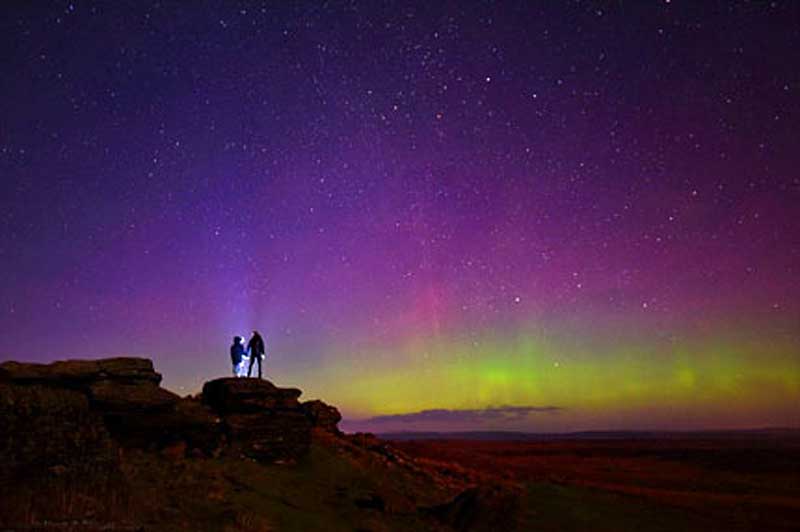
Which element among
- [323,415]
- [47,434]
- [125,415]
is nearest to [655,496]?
[323,415]

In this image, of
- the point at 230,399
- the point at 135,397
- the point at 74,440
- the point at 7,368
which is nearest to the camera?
the point at 74,440

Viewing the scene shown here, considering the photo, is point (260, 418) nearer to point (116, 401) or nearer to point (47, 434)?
point (116, 401)

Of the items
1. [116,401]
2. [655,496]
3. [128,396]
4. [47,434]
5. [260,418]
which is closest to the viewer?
[47,434]

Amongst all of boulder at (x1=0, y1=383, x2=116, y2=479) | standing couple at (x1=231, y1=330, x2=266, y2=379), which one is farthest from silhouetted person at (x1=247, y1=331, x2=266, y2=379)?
boulder at (x1=0, y1=383, x2=116, y2=479)

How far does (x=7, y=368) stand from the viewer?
18.2 metres

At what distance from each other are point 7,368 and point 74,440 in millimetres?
4111

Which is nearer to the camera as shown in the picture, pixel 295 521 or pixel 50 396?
pixel 50 396

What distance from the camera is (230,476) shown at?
68.2 feet

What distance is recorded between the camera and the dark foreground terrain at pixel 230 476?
15.0 m

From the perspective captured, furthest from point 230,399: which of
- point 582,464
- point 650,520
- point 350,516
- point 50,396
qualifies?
point 582,464

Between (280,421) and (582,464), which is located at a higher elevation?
(280,421)

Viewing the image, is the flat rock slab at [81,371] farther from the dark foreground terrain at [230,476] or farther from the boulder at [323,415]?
the boulder at [323,415]

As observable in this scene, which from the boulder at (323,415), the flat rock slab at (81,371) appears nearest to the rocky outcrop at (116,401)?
the flat rock slab at (81,371)

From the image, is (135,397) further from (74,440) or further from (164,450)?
(74,440)
